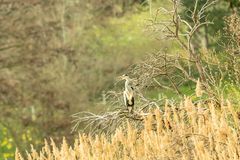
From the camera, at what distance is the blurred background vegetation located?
20.6 m

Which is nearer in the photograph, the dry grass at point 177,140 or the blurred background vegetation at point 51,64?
the dry grass at point 177,140

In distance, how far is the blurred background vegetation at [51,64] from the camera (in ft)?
67.6

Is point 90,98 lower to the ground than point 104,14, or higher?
lower

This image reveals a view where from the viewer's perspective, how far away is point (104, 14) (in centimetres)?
2773

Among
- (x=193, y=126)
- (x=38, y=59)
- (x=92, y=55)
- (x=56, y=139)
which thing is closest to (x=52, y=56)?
(x=38, y=59)

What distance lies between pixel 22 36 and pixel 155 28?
714 cm

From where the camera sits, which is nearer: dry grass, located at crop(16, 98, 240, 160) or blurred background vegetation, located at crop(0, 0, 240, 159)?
dry grass, located at crop(16, 98, 240, 160)

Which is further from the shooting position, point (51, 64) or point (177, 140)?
point (51, 64)

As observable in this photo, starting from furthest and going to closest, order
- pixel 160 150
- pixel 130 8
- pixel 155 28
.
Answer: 1. pixel 130 8
2. pixel 155 28
3. pixel 160 150

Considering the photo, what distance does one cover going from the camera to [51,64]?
942 inches

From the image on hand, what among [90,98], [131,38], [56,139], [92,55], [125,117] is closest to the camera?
[125,117]

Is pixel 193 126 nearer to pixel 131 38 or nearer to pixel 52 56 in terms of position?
pixel 52 56

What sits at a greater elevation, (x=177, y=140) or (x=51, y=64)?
(x=177, y=140)

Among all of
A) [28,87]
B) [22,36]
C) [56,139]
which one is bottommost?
[56,139]
